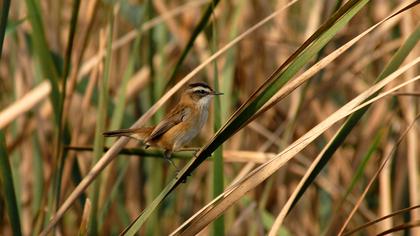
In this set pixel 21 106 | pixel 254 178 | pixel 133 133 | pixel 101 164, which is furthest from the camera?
pixel 133 133

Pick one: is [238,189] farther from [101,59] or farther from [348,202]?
[348,202]

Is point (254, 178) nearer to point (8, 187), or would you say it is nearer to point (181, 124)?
point (8, 187)

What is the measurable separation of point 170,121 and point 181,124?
0.04m

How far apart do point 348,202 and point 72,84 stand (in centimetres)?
160

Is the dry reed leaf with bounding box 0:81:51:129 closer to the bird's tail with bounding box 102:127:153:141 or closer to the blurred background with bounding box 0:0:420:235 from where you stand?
the bird's tail with bounding box 102:127:153:141

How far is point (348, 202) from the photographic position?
11.8 ft

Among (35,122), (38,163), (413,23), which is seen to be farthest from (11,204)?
(413,23)

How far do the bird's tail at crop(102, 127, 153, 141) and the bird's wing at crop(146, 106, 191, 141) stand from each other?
3 centimetres

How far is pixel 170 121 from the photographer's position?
287 cm

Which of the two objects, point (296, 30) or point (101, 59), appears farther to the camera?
point (296, 30)

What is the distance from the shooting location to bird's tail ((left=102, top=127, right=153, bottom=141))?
2500 millimetres

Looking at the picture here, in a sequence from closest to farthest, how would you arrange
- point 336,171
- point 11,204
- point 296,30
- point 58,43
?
point 11,204, point 58,43, point 336,171, point 296,30

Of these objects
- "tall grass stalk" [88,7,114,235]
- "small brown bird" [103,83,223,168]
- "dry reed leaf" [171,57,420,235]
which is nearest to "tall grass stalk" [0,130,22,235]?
"tall grass stalk" [88,7,114,235]

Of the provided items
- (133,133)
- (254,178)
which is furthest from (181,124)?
(254,178)
